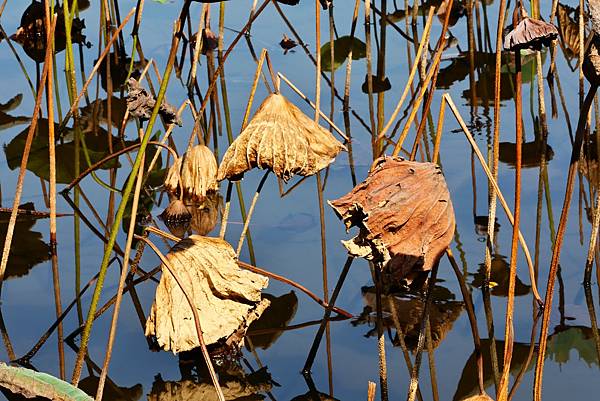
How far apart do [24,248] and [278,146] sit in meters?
0.69

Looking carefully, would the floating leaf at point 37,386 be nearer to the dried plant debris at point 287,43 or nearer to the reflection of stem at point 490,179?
the reflection of stem at point 490,179

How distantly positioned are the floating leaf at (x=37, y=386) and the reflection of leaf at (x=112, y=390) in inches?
17.5

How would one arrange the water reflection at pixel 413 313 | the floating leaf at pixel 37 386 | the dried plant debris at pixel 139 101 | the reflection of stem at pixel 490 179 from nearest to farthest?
the floating leaf at pixel 37 386, the reflection of stem at pixel 490 179, the dried plant debris at pixel 139 101, the water reflection at pixel 413 313

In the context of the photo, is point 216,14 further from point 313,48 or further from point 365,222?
point 365,222

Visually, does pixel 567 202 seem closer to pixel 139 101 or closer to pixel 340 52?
pixel 139 101

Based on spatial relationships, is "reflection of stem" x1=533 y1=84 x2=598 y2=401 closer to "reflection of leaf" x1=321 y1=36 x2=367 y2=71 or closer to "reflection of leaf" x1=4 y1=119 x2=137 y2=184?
"reflection of leaf" x1=4 y1=119 x2=137 y2=184

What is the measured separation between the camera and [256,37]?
11.4 feet

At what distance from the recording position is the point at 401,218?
1.22 metres

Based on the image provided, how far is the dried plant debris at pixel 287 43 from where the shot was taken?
325cm

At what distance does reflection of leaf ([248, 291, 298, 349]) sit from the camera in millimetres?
1712

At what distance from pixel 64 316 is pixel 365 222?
0.75 metres

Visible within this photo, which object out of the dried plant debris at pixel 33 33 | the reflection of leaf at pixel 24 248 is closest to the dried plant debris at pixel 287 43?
the dried plant debris at pixel 33 33

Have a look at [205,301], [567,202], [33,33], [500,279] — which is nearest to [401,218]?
[567,202]

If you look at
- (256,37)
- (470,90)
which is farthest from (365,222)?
(256,37)
